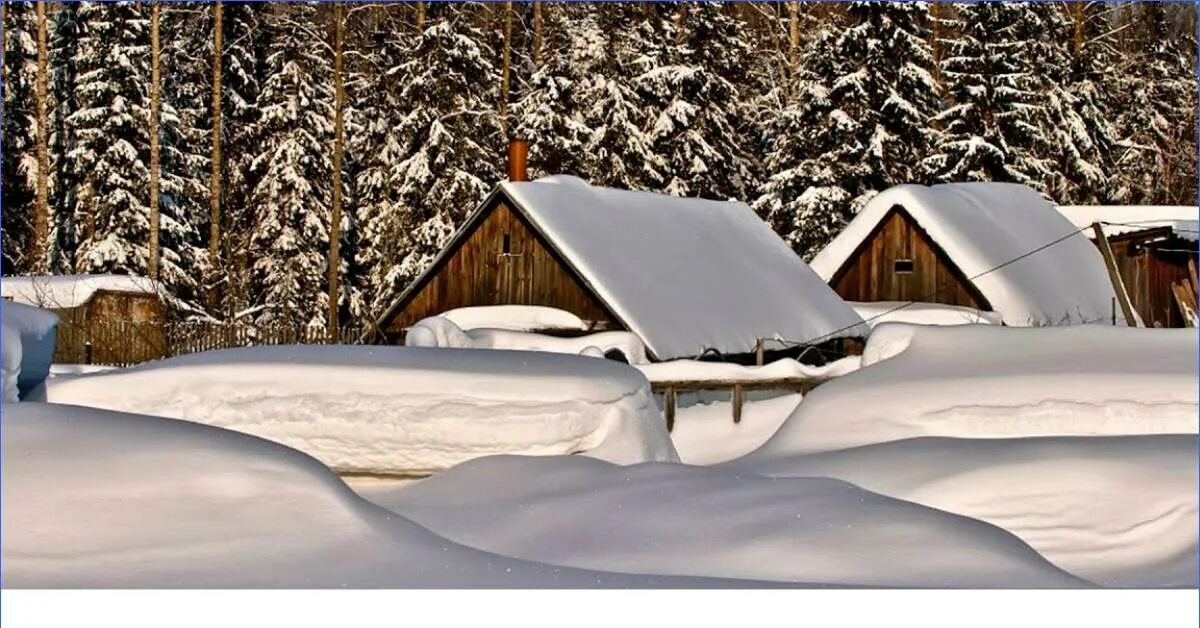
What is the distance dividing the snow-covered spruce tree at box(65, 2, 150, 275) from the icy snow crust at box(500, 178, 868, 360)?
628 inches

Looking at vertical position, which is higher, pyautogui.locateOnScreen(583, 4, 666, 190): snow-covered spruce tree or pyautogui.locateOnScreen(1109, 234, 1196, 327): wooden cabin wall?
pyautogui.locateOnScreen(583, 4, 666, 190): snow-covered spruce tree

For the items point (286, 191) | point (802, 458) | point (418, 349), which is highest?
point (286, 191)

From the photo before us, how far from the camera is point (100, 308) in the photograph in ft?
89.1

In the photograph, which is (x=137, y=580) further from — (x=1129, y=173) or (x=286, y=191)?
(x=1129, y=173)

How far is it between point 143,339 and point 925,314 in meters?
15.4

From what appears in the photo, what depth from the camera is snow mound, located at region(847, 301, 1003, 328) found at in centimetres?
2552

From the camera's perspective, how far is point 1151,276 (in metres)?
29.0

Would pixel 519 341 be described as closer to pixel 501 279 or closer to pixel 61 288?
pixel 501 279

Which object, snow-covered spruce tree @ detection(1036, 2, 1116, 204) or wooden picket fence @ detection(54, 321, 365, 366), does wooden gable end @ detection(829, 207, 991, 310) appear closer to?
wooden picket fence @ detection(54, 321, 365, 366)

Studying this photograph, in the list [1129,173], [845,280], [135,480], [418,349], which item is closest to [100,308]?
[845,280]

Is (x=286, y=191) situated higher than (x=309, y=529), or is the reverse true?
(x=286, y=191)

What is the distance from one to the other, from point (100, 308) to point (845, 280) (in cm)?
1546

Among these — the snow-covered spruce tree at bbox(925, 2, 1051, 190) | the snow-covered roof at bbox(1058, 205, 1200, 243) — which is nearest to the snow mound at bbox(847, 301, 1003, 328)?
the snow-covered roof at bbox(1058, 205, 1200, 243)

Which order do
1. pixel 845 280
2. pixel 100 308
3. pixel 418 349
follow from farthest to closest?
pixel 845 280 → pixel 100 308 → pixel 418 349
